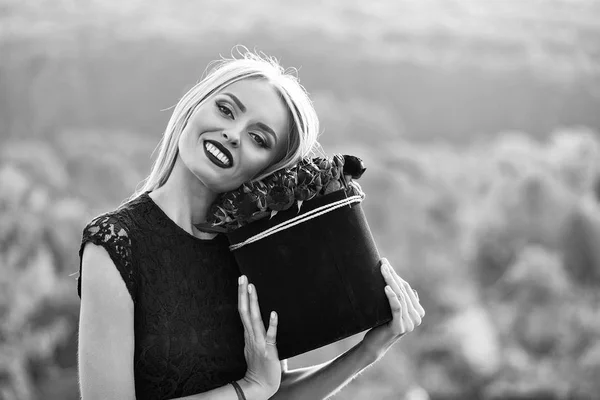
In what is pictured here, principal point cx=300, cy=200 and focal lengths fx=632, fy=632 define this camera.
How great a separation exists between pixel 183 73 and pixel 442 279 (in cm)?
271

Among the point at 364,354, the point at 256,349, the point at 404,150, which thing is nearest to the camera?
the point at 256,349

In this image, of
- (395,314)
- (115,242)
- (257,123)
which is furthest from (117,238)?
(395,314)

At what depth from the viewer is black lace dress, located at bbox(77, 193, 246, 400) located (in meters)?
1.18

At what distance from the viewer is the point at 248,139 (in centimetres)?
130

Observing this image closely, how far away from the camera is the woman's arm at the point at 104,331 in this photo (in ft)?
3.69

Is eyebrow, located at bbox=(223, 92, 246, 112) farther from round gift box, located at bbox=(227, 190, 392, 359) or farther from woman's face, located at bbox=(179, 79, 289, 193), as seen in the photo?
round gift box, located at bbox=(227, 190, 392, 359)

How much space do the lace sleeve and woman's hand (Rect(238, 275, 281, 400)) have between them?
0.21 metres

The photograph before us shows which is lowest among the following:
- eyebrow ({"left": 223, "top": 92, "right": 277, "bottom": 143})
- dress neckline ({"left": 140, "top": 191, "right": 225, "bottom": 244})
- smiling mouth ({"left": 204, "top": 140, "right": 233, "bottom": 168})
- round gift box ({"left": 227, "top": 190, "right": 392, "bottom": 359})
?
round gift box ({"left": 227, "top": 190, "right": 392, "bottom": 359})

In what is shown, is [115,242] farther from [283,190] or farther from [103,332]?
[283,190]

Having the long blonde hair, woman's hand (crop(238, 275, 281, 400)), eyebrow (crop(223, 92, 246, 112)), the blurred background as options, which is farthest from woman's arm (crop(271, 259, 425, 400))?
the blurred background

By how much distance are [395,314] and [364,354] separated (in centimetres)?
17

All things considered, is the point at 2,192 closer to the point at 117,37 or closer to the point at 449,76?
the point at 117,37

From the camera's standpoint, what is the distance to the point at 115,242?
3.80 ft

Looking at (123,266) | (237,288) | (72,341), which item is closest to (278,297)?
(237,288)
